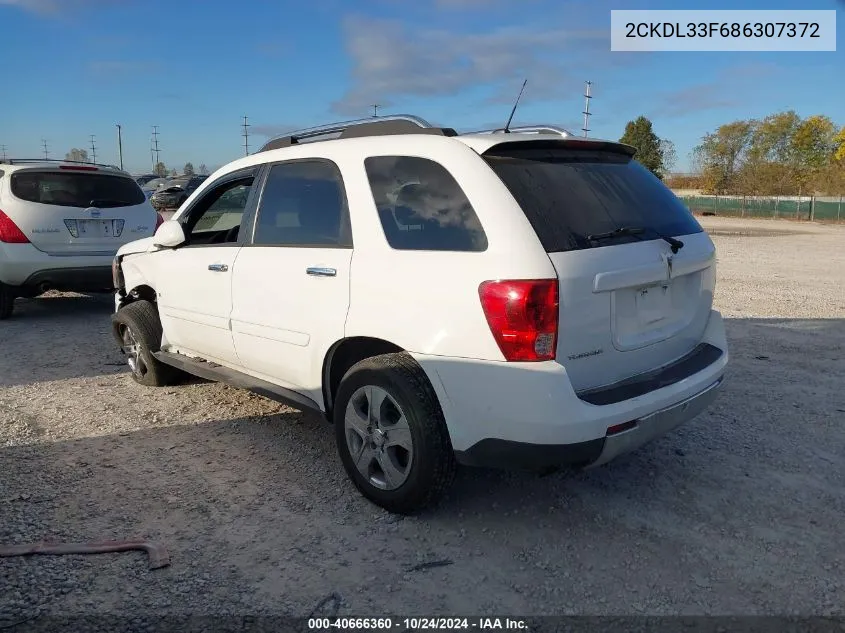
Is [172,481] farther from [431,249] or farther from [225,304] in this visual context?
[431,249]

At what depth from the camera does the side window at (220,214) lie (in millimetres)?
4727

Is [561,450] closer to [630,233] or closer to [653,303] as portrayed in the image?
[653,303]

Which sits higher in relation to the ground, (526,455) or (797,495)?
(526,455)

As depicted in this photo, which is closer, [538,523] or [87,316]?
[538,523]

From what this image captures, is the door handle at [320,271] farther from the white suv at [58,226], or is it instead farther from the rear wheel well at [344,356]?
the white suv at [58,226]

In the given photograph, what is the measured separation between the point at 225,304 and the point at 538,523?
7.70 feet

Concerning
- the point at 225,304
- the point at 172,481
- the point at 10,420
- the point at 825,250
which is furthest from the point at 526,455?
the point at 825,250

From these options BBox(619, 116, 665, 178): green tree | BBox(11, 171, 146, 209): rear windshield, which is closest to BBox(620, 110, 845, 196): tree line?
BBox(619, 116, 665, 178): green tree

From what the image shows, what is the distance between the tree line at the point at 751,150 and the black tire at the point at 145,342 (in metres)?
49.5

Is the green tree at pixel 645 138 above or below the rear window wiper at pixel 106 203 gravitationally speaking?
above

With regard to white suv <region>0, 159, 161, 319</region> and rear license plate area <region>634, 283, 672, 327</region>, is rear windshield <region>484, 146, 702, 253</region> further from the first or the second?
white suv <region>0, 159, 161, 319</region>

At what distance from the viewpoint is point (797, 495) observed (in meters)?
3.67

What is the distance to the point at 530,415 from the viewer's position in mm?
2893

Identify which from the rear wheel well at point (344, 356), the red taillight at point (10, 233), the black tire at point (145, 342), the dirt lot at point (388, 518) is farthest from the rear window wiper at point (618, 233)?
the red taillight at point (10, 233)
